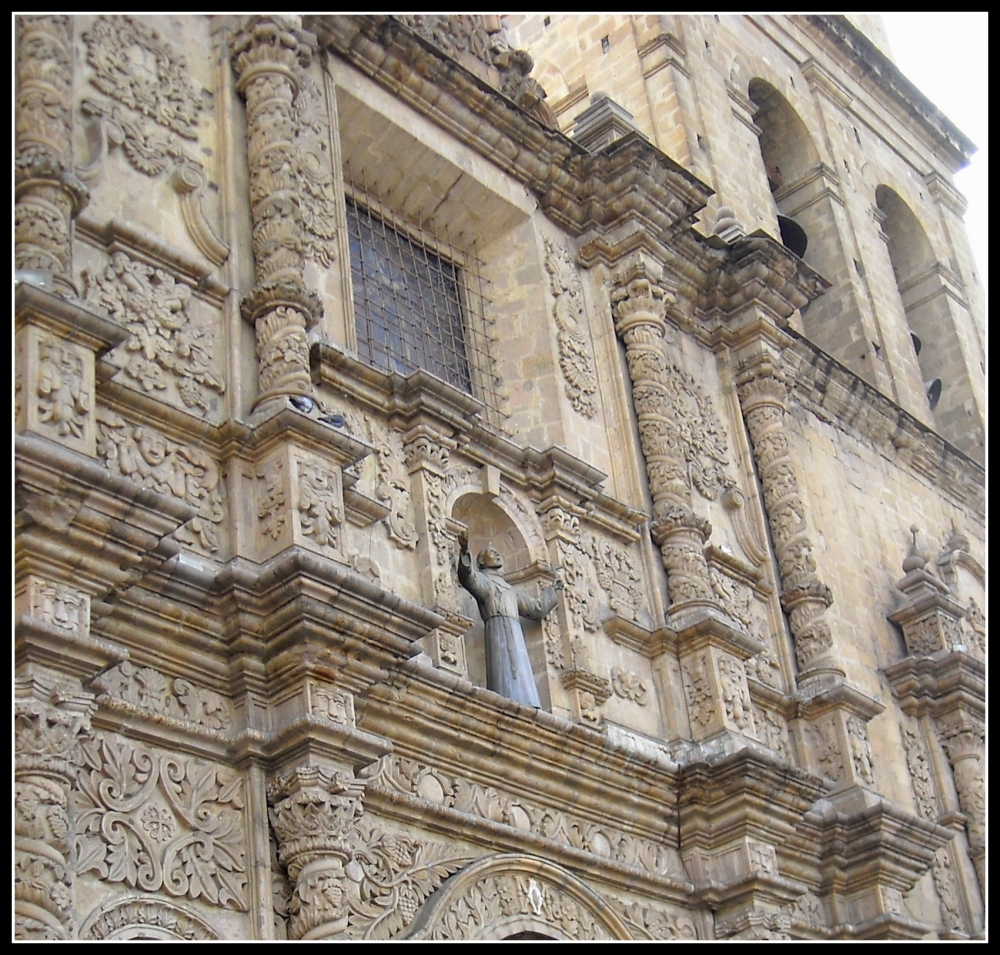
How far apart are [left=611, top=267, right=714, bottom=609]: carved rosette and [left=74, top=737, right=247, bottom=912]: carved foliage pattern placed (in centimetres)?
450

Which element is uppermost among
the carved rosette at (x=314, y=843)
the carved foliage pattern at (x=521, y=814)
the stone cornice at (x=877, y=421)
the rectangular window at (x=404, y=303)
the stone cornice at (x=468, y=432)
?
the stone cornice at (x=877, y=421)

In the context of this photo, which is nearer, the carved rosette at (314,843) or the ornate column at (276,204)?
the carved rosette at (314,843)

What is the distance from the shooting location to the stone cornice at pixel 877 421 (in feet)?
51.2

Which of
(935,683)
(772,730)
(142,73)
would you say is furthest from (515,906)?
(935,683)

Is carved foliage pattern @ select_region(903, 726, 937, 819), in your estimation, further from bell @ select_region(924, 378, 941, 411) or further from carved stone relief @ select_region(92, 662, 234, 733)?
carved stone relief @ select_region(92, 662, 234, 733)

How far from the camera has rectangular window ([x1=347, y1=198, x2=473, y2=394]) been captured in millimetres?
11930

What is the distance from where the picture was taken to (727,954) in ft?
30.7

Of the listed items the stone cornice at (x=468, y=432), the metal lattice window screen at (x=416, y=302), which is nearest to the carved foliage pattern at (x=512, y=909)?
the stone cornice at (x=468, y=432)

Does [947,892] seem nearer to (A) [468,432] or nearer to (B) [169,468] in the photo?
(A) [468,432]

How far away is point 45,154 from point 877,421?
9659 millimetres

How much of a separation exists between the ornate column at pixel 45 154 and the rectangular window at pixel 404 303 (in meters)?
2.79

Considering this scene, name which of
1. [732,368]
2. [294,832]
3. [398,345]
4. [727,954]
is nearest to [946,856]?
[732,368]

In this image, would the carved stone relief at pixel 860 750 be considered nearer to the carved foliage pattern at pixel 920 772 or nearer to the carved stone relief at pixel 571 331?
the carved foliage pattern at pixel 920 772

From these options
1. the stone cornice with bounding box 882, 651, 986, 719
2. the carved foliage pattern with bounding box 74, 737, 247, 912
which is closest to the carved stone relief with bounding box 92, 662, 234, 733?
the carved foliage pattern with bounding box 74, 737, 247, 912
